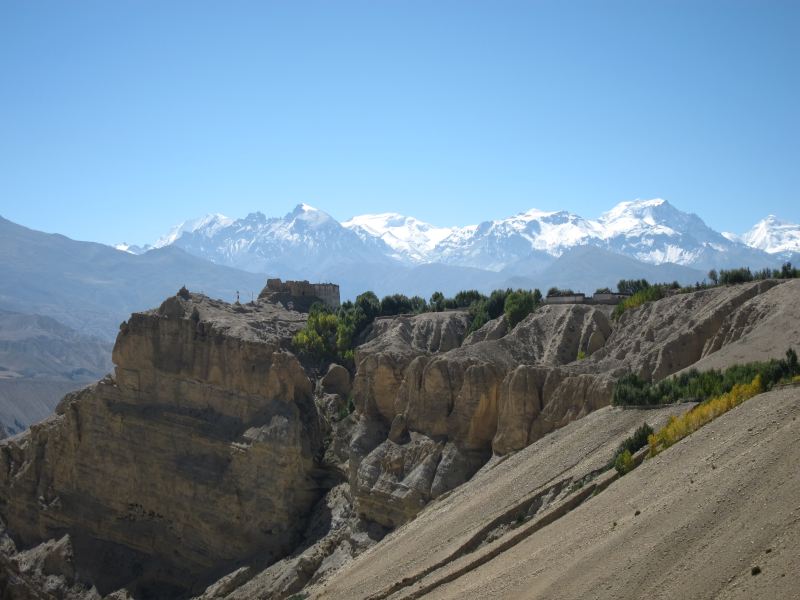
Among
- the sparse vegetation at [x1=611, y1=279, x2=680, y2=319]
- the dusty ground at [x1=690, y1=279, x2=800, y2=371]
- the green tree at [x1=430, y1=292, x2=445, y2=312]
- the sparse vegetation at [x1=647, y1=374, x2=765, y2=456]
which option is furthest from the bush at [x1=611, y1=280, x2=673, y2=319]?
the sparse vegetation at [x1=647, y1=374, x2=765, y2=456]

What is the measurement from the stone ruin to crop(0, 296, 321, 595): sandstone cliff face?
35.7 feet

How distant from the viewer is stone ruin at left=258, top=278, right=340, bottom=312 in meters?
75.6

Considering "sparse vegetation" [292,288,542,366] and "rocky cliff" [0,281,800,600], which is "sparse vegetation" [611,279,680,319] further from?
"sparse vegetation" [292,288,542,366]

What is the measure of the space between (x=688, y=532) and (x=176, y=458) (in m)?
36.8

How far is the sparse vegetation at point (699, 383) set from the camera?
34.6 meters

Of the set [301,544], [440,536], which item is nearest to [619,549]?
[440,536]

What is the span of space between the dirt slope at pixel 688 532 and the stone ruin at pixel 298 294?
4365 cm

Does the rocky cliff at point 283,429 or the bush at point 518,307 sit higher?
the bush at point 518,307

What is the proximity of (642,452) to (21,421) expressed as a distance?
15457cm

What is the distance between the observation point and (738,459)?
2806 centimetres

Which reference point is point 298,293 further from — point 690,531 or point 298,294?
point 690,531

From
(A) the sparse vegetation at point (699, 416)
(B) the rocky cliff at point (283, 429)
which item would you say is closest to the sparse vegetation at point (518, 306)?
(B) the rocky cliff at point (283, 429)

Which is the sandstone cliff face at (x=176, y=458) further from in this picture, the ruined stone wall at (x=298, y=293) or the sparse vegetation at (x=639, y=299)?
the sparse vegetation at (x=639, y=299)

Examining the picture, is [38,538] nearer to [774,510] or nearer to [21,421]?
[774,510]
